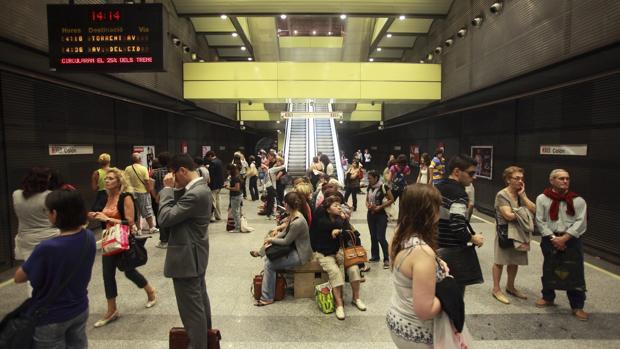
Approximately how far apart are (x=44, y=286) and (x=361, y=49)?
16.5 metres

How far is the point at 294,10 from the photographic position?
38.4 ft

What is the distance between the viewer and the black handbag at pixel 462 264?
3.19 metres

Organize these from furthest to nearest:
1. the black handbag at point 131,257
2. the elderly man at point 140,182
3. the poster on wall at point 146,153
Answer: the poster on wall at point 146,153, the elderly man at point 140,182, the black handbag at point 131,257

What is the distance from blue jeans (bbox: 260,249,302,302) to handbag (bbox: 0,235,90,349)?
2595 mm

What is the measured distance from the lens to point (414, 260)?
1737mm

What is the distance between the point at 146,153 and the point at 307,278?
785cm

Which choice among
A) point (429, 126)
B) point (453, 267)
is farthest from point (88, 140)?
point (429, 126)

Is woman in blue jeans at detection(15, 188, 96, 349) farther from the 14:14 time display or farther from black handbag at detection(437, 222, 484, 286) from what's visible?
the 14:14 time display

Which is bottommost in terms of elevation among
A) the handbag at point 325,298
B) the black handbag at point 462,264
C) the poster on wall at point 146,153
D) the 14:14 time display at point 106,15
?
the handbag at point 325,298

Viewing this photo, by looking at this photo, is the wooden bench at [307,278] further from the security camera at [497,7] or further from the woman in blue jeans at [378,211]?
the security camera at [497,7]

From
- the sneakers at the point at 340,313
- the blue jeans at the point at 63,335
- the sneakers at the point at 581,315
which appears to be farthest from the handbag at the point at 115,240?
the sneakers at the point at 581,315

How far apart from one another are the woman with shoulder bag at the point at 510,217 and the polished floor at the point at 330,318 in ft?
0.64

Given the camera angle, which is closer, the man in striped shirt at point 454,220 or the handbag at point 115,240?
the man in striped shirt at point 454,220

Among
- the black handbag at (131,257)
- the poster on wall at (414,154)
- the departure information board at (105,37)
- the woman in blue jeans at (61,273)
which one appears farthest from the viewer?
the poster on wall at (414,154)
